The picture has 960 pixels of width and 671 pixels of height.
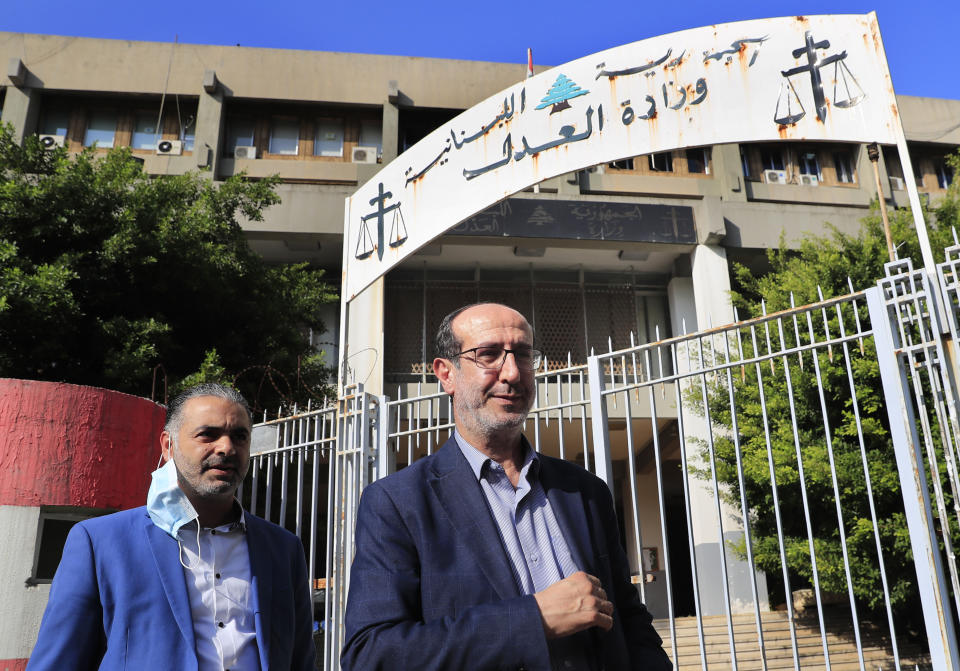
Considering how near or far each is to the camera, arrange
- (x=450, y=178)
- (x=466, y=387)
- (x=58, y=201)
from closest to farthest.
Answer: (x=466, y=387) < (x=450, y=178) < (x=58, y=201)

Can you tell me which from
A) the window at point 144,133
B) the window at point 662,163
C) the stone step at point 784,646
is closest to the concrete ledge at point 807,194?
the window at point 662,163

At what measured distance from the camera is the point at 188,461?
6.71ft

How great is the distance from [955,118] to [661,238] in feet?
25.6

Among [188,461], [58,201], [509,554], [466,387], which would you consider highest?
[58,201]

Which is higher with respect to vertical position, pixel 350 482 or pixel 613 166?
pixel 613 166

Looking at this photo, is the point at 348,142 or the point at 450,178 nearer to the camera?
the point at 450,178

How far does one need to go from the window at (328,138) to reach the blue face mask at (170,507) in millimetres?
13654

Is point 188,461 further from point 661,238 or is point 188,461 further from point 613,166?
point 613,166

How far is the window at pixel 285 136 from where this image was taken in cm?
1483

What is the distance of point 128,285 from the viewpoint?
27.2 ft

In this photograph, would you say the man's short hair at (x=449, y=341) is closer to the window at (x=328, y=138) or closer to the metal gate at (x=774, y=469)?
the metal gate at (x=774, y=469)

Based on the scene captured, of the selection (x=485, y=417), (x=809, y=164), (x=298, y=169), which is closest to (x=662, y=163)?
(x=809, y=164)

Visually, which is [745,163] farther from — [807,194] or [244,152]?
[244,152]

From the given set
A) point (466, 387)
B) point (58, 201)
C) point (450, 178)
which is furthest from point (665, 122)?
point (58, 201)
